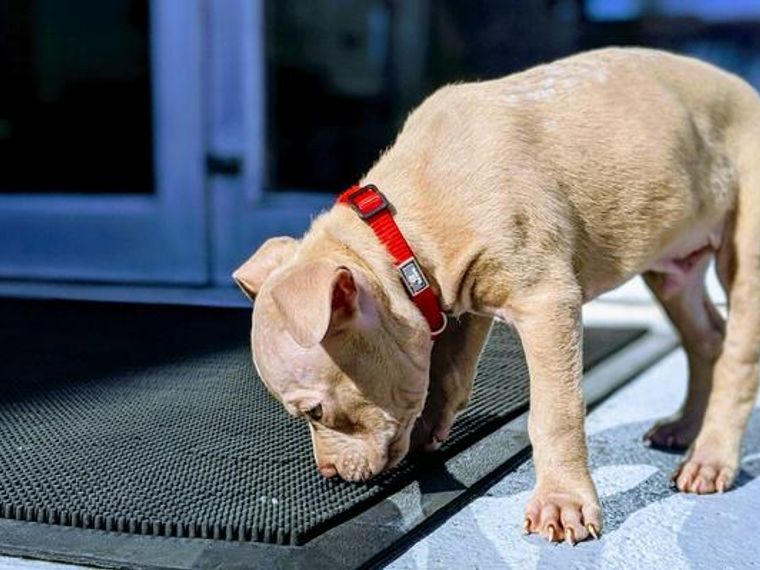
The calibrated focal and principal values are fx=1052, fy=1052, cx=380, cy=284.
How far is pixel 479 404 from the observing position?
108 inches

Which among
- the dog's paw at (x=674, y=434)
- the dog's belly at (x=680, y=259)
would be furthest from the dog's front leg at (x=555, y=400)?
the dog's paw at (x=674, y=434)

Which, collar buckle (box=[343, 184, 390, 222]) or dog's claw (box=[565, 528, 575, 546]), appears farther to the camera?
collar buckle (box=[343, 184, 390, 222])

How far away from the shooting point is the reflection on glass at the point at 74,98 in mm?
4863

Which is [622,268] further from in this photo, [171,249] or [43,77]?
[43,77]

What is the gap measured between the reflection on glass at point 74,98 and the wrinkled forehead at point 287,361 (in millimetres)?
2941

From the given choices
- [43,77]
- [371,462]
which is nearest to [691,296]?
[371,462]

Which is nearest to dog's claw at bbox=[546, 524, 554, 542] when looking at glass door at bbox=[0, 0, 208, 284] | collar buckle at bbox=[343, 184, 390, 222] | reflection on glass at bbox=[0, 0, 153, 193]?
collar buckle at bbox=[343, 184, 390, 222]

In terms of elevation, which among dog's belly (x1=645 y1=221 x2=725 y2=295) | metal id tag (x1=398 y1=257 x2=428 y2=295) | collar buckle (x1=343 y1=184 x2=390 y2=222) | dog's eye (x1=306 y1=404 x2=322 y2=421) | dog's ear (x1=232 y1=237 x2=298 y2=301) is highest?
collar buckle (x1=343 y1=184 x2=390 y2=222)

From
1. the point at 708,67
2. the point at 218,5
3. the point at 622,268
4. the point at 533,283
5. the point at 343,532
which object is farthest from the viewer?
the point at 218,5

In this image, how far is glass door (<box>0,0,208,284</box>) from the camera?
4578 mm

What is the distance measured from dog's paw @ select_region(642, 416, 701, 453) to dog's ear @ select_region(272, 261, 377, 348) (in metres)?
1.02

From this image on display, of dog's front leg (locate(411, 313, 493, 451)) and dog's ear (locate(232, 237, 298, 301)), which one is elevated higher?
dog's ear (locate(232, 237, 298, 301))

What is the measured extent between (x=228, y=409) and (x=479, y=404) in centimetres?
65

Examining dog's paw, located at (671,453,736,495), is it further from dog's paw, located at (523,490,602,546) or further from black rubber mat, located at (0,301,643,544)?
black rubber mat, located at (0,301,643,544)
